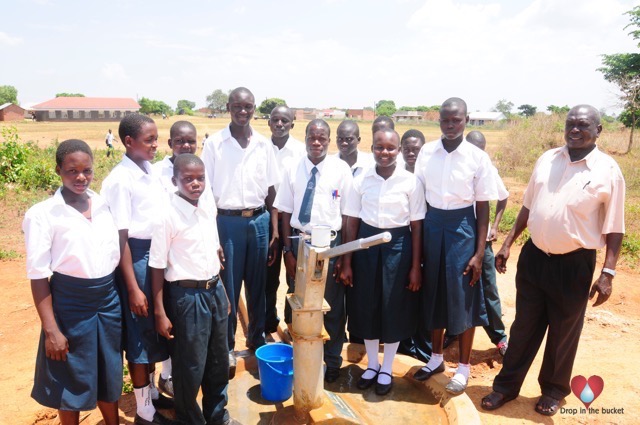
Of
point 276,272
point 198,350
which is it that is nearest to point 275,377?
point 198,350

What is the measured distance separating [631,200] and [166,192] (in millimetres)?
9823

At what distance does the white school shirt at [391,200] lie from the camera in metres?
2.95

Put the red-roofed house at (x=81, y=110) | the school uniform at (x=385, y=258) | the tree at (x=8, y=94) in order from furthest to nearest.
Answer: the tree at (x=8, y=94) < the red-roofed house at (x=81, y=110) < the school uniform at (x=385, y=258)

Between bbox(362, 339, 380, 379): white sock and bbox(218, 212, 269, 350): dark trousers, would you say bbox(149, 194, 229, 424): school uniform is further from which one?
bbox(362, 339, 380, 379): white sock

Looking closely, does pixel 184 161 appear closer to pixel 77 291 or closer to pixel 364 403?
pixel 77 291

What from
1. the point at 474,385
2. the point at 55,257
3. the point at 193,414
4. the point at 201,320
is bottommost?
the point at 474,385

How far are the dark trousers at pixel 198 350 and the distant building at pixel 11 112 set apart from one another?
51498 mm

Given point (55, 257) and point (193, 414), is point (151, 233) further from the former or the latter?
point (193, 414)

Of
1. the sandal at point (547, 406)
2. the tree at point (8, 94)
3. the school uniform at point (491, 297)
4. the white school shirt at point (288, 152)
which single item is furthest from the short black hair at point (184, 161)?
the tree at point (8, 94)

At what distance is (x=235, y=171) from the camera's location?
10.9ft

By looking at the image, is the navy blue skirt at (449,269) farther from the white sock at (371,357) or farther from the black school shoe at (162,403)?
the black school shoe at (162,403)

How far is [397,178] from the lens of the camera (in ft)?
9.73

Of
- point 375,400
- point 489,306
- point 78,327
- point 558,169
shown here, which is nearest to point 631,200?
point 489,306

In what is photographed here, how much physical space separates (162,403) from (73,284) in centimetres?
118
